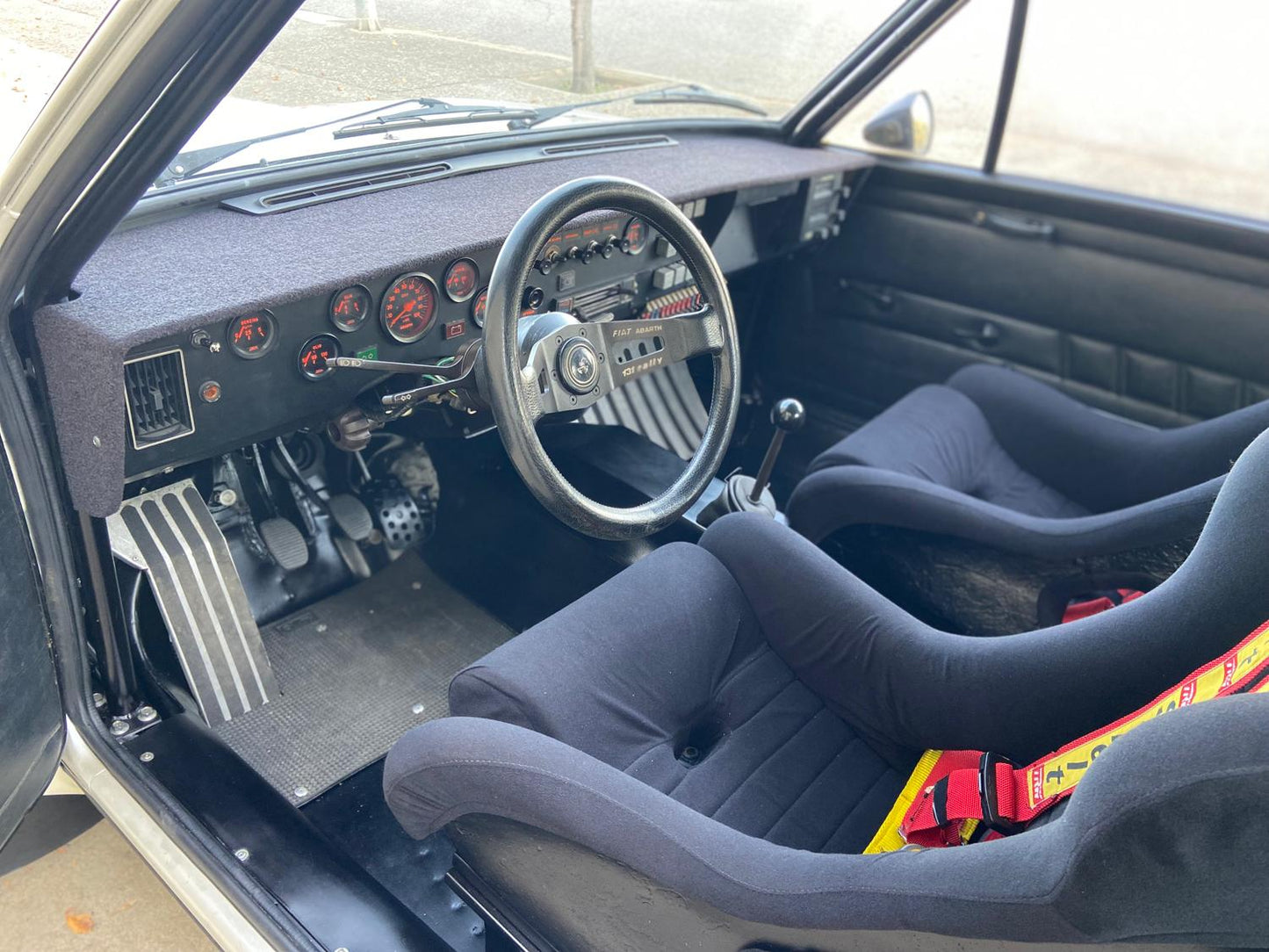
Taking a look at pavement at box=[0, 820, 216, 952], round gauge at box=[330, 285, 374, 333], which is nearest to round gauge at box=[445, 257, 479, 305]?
round gauge at box=[330, 285, 374, 333]

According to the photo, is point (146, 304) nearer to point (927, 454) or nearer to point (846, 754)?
point (846, 754)

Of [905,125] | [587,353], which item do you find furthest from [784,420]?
[905,125]

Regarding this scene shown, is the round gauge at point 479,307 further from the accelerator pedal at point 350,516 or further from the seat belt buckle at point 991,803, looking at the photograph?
the seat belt buckle at point 991,803

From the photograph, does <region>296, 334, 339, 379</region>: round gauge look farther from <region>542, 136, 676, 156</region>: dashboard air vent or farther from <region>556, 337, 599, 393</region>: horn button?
<region>542, 136, 676, 156</region>: dashboard air vent

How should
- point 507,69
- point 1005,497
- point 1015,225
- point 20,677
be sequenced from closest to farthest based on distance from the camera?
point 20,677, point 507,69, point 1005,497, point 1015,225

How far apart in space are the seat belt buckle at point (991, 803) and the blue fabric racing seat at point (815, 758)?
0.11 metres

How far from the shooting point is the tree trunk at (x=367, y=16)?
170 cm

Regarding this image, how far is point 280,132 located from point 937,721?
4.64 ft

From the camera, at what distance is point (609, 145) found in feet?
7.82

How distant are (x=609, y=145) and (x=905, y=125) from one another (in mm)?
895

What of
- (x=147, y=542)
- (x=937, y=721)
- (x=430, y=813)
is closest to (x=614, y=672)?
(x=430, y=813)

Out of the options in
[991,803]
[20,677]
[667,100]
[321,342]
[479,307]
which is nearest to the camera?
[991,803]

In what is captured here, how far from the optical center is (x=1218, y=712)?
2.67 feet

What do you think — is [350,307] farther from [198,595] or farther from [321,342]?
[198,595]
